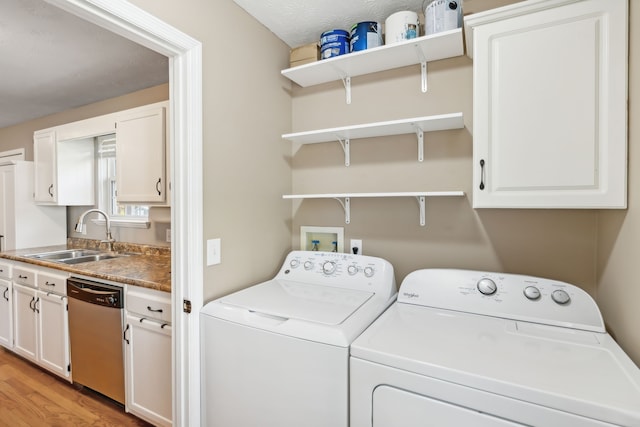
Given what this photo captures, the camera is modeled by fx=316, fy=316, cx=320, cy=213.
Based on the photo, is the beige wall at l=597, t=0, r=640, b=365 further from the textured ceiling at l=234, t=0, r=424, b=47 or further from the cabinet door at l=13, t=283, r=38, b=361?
the cabinet door at l=13, t=283, r=38, b=361

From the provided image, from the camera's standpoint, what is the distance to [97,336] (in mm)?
1954

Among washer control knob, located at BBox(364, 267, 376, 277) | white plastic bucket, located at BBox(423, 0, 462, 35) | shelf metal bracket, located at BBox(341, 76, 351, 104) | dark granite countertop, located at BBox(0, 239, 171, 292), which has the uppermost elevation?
white plastic bucket, located at BBox(423, 0, 462, 35)

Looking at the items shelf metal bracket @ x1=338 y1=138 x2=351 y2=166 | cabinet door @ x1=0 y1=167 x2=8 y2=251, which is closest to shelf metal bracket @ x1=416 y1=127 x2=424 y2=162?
shelf metal bracket @ x1=338 y1=138 x2=351 y2=166

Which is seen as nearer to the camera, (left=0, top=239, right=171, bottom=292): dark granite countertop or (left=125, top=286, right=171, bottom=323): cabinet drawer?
(left=125, top=286, right=171, bottom=323): cabinet drawer

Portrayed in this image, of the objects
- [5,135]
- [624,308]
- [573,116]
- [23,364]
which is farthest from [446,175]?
[5,135]

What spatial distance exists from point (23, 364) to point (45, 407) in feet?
2.77

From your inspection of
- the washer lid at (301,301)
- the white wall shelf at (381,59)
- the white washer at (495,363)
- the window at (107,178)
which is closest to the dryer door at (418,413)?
the white washer at (495,363)

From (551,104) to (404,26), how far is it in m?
0.75

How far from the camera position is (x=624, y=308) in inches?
40.2

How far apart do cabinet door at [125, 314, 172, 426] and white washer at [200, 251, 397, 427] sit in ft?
1.41

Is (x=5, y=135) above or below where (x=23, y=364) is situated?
above

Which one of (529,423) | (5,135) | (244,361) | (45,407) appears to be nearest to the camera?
(529,423)

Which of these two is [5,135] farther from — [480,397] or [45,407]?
[480,397]

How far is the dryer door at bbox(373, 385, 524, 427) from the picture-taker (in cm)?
83
